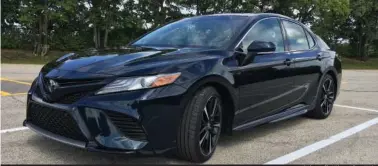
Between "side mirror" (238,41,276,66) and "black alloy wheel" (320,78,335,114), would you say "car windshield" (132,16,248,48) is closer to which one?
"side mirror" (238,41,276,66)

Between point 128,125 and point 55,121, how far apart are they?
0.68 metres

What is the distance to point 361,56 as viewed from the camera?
124 ft

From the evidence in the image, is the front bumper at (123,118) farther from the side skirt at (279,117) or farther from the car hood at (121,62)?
the side skirt at (279,117)

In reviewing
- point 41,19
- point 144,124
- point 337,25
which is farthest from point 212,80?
point 337,25

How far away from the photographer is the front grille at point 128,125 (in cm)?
348

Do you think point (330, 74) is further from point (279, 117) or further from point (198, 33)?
point (198, 33)

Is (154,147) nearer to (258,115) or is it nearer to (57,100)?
(57,100)

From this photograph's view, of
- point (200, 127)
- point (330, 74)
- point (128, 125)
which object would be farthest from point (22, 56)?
point (128, 125)

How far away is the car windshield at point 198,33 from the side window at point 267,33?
0.48ft

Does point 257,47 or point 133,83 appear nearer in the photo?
point 133,83

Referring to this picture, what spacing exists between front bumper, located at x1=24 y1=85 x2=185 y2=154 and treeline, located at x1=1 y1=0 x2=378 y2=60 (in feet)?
71.8

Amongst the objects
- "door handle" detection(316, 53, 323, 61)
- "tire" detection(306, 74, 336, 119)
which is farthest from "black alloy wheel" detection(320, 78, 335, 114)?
"door handle" detection(316, 53, 323, 61)

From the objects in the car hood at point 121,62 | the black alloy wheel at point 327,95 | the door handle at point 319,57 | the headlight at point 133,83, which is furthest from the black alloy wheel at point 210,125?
the black alloy wheel at point 327,95

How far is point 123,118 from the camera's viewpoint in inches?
138
